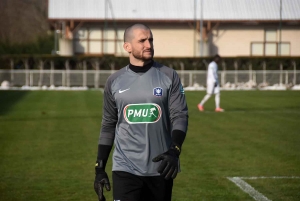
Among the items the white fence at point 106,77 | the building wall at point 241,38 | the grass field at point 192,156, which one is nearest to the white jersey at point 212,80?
the grass field at point 192,156

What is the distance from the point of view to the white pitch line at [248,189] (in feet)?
31.3

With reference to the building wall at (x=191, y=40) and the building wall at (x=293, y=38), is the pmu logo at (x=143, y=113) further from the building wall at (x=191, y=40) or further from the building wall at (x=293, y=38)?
the building wall at (x=293, y=38)

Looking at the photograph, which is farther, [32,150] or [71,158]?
[32,150]

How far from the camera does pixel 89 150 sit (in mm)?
14531

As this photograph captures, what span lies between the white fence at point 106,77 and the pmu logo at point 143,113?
134 feet

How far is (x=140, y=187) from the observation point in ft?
18.5

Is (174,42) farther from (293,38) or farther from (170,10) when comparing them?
(293,38)

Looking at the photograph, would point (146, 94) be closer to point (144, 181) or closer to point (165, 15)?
point (144, 181)

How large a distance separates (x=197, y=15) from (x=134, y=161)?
5228 cm

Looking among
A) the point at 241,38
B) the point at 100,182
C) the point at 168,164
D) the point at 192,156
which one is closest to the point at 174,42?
the point at 241,38

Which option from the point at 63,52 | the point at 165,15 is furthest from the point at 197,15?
the point at 63,52

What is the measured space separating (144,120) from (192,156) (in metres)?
8.11

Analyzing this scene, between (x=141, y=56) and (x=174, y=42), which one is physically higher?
(x=174, y=42)

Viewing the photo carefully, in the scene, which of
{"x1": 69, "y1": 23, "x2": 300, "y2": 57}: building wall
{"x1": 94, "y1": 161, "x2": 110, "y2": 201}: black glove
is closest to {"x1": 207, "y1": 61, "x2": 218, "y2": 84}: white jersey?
{"x1": 94, "y1": 161, "x2": 110, "y2": 201}: black glove
